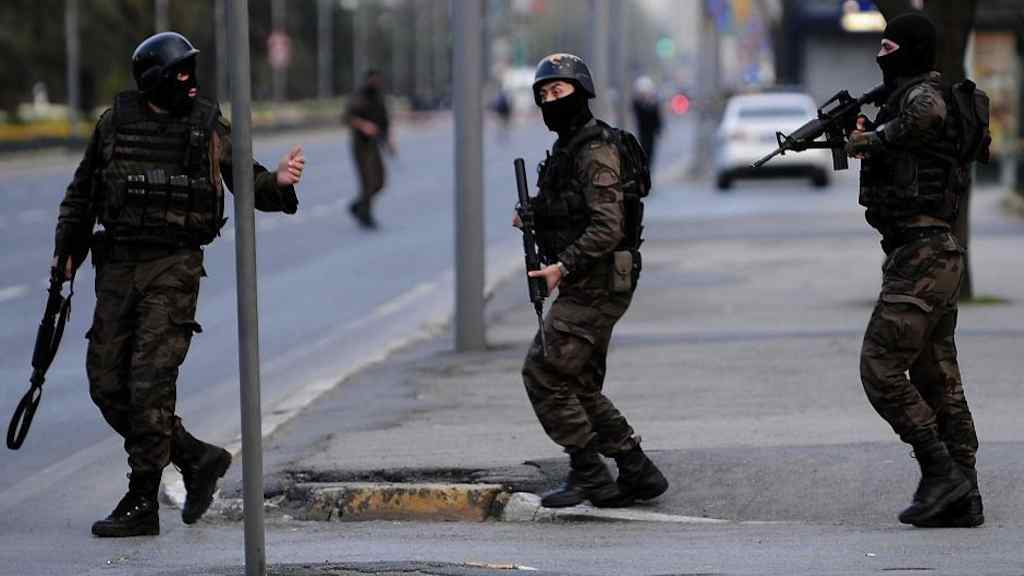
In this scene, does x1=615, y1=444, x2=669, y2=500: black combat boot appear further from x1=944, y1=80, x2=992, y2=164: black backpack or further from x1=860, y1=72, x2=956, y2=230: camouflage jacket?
x1=944, y1=80, x2=992, y2=164: black backpack

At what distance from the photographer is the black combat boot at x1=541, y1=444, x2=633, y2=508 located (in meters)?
8.29

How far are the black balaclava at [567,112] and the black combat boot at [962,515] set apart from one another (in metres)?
1.94

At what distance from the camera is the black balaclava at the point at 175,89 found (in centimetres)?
790

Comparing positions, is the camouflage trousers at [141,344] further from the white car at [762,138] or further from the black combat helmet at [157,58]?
the white car at [762,138]

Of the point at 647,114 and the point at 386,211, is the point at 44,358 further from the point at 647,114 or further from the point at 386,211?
the point at 647,114

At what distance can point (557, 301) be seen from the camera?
8.27 m

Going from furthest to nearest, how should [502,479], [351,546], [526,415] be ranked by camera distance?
[526,415], [502,479], [351,546]

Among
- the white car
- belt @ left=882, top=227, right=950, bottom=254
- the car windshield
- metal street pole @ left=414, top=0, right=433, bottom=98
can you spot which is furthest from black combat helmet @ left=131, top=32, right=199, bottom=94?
metal street pole @ left=414, top=0, right=433, bottom=98

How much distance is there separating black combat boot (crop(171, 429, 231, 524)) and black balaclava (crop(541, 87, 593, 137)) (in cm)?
179

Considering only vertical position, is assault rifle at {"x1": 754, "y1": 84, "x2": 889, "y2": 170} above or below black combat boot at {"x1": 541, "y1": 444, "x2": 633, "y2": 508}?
above

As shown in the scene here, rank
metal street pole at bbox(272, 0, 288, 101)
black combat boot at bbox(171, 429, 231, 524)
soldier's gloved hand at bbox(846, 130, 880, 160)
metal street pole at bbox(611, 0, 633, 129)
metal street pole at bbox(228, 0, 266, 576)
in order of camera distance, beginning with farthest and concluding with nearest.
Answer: metal street pole at bbox(272, 0, 288, 101) → metal street pole at bbox(611, 0, 633, 129) → black combat boot at bbox(171, 429, 231, 524) → soldier's gloved hand at bbox(846, 130, 880, 160) → metal street pole at bbox(228, 0, 266, 576)

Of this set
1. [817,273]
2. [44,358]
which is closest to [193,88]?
[44,358]

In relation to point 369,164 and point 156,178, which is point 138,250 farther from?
point 369,164

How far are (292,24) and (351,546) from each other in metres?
109
